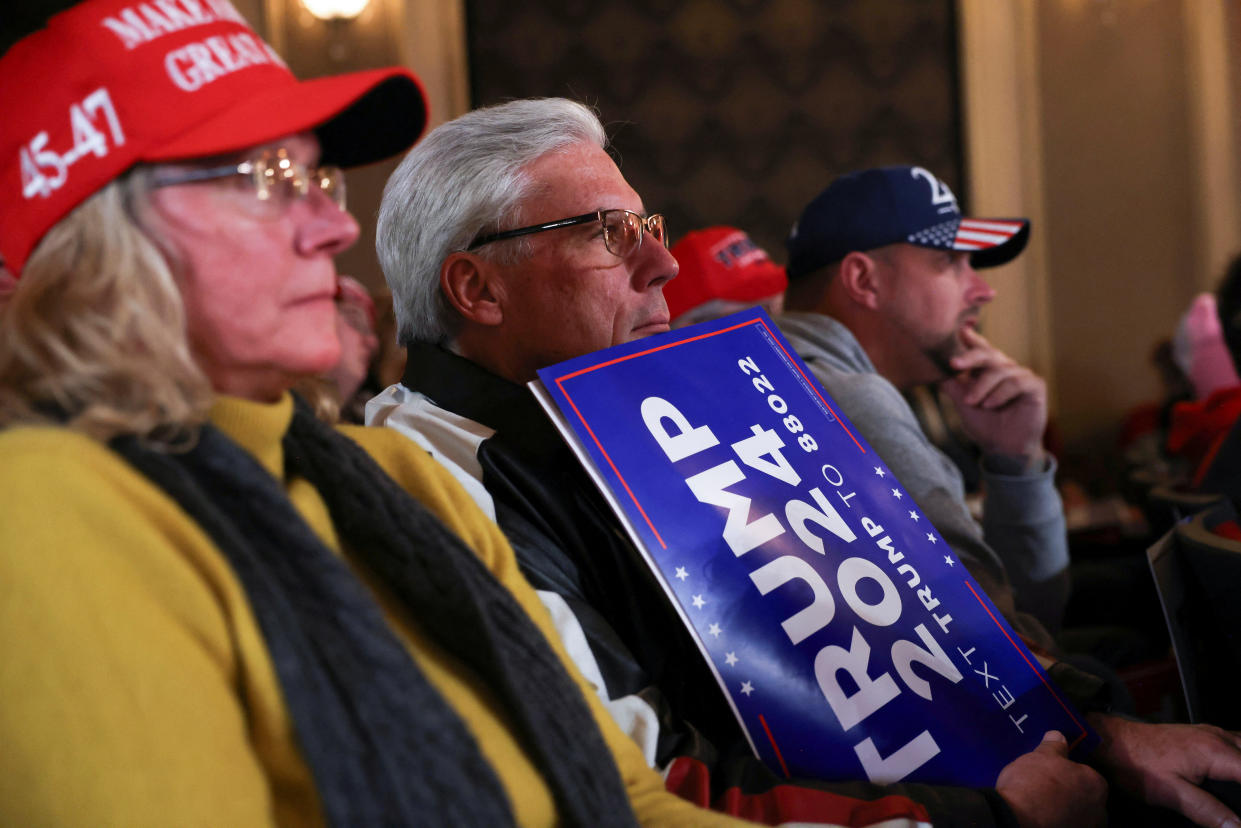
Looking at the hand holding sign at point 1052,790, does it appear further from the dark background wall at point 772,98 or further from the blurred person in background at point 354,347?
the dark background wall at point 772,98

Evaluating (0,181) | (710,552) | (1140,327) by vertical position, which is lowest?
(1140,327)

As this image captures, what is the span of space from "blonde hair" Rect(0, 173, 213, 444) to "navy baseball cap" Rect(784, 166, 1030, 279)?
5.78 ft

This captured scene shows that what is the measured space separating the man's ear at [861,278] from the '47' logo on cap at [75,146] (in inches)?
69.6

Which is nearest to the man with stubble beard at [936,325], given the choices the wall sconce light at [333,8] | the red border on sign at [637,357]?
the red border on sign at [637,357]

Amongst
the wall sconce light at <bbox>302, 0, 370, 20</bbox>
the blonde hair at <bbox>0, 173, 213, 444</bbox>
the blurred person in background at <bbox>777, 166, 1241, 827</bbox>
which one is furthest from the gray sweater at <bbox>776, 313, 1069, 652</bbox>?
the wall sconce light at <bbox>302, 0, 370, 20</bbox>

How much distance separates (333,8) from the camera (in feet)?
16.3

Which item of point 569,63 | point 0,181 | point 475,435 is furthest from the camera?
point 569,63

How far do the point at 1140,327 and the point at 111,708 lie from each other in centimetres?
586

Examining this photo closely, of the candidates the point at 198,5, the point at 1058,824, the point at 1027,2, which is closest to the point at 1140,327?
the point at 1027,2

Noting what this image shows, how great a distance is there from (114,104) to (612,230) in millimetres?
857

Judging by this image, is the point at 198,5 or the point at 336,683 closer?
the point at 336,683

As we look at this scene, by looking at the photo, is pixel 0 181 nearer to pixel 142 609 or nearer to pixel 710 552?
pixel 142 609

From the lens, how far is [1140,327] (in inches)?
217

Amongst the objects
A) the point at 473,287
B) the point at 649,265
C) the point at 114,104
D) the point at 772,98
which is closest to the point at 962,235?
the point at 649,265
